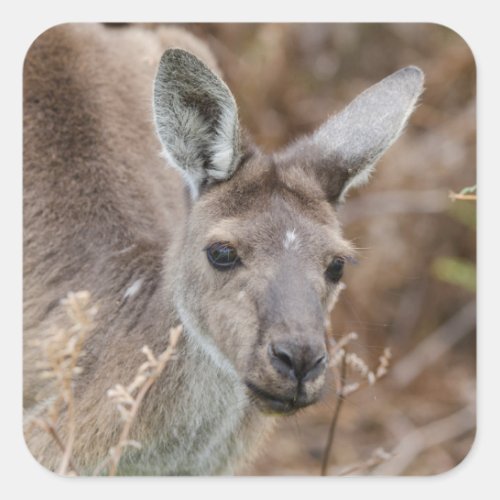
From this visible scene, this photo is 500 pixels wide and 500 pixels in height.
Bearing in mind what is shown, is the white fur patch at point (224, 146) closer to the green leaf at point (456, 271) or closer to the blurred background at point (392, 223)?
the blurred background at point (392, 223)

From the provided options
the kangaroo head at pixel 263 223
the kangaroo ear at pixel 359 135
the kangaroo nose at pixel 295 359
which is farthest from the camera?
the kangaroo ear at pixel 359 135

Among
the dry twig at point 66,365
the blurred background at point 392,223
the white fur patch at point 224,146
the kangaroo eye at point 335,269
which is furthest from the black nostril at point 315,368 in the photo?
the blurred background at point 392,223

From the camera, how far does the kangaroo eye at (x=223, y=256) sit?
3.99 meters

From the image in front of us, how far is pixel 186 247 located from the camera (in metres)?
4.25

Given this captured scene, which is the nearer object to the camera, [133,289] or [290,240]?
[290,240]

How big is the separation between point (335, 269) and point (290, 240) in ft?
0.80

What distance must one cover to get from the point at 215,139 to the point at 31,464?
1.60 metres

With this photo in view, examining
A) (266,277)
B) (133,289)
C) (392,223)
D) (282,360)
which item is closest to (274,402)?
(282,360)

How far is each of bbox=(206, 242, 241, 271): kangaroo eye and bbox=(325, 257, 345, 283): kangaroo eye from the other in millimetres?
375

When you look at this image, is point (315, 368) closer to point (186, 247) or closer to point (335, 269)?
point (335, 269)

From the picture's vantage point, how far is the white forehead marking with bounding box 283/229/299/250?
399 centimetres

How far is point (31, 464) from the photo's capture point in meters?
4.39

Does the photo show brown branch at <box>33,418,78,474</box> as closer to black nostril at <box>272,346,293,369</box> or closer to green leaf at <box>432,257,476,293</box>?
black nostril at <box>272,346,293,369</box>

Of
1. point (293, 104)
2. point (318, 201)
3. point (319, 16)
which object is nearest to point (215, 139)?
point (318, 201)
